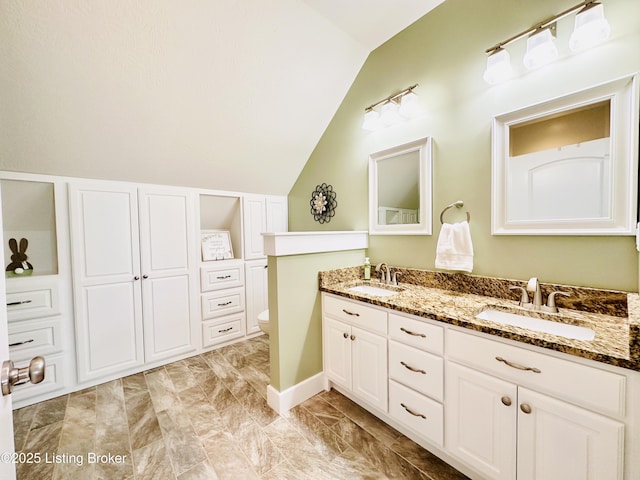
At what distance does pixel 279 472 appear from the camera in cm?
136

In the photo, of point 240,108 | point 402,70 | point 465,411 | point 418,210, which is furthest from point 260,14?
point 465,411

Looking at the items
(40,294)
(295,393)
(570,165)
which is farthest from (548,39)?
(40,294)

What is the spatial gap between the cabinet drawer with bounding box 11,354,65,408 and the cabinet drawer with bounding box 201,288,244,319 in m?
1.06

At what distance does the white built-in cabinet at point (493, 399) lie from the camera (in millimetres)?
896

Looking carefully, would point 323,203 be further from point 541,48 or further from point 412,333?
point 541,48

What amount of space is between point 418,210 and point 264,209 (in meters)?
1.82

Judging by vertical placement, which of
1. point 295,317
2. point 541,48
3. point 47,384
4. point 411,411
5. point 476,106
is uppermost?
point 541,48

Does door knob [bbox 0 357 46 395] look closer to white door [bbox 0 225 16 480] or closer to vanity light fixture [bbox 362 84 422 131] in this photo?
white door [bbox 0 225 16 480]

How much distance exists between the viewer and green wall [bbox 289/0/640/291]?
1.27 metres

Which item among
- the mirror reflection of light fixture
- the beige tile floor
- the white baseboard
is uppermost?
the mirror reflection of light fixture

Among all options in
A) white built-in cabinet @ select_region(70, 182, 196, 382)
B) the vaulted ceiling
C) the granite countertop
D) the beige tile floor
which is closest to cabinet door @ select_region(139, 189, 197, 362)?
white built-in cabinet @ select_region(70, 182, 196, 382)

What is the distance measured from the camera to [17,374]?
59 cm

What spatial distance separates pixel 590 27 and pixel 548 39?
5.9 inches

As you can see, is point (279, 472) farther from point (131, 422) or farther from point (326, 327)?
point (131, 422)
